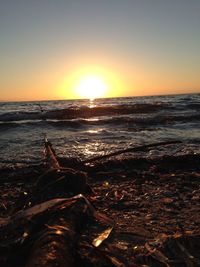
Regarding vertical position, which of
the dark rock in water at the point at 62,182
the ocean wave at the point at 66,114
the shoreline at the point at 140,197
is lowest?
the ocean wave at the point at 66,114

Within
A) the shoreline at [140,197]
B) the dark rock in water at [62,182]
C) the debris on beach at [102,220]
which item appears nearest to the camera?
the debris on beach at [102,220]

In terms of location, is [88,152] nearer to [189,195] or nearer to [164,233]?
[189,195]

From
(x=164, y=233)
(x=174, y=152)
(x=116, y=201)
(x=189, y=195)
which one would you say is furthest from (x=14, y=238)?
(x=174, y=152)

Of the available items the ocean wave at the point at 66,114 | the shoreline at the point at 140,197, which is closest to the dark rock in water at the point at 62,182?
the shoreline at the point at 140,197

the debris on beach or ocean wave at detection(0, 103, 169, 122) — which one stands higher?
the debris on beach

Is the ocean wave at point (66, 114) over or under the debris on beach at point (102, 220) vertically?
under

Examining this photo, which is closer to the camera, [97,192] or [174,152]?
[97,192]

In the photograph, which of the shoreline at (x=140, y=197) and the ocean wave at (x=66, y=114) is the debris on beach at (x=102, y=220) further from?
the ocean wave at (x=66, y=114)

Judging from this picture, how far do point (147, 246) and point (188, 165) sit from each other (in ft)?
13.4

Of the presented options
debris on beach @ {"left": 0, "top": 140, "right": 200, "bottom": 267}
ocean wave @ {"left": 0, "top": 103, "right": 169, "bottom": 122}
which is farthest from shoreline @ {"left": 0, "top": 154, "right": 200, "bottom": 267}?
ocean wave @ {"left": 0, "top": 103, "right": 169, "bottom": 122}

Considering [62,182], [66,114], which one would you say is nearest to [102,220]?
[62,182]

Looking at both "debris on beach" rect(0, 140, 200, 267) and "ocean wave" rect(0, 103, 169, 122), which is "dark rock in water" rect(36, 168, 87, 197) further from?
"ocean wave" rect(0, 103, 169, 122)

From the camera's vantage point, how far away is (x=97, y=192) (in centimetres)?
531

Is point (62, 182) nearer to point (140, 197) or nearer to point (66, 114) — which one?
point (140, 197)
